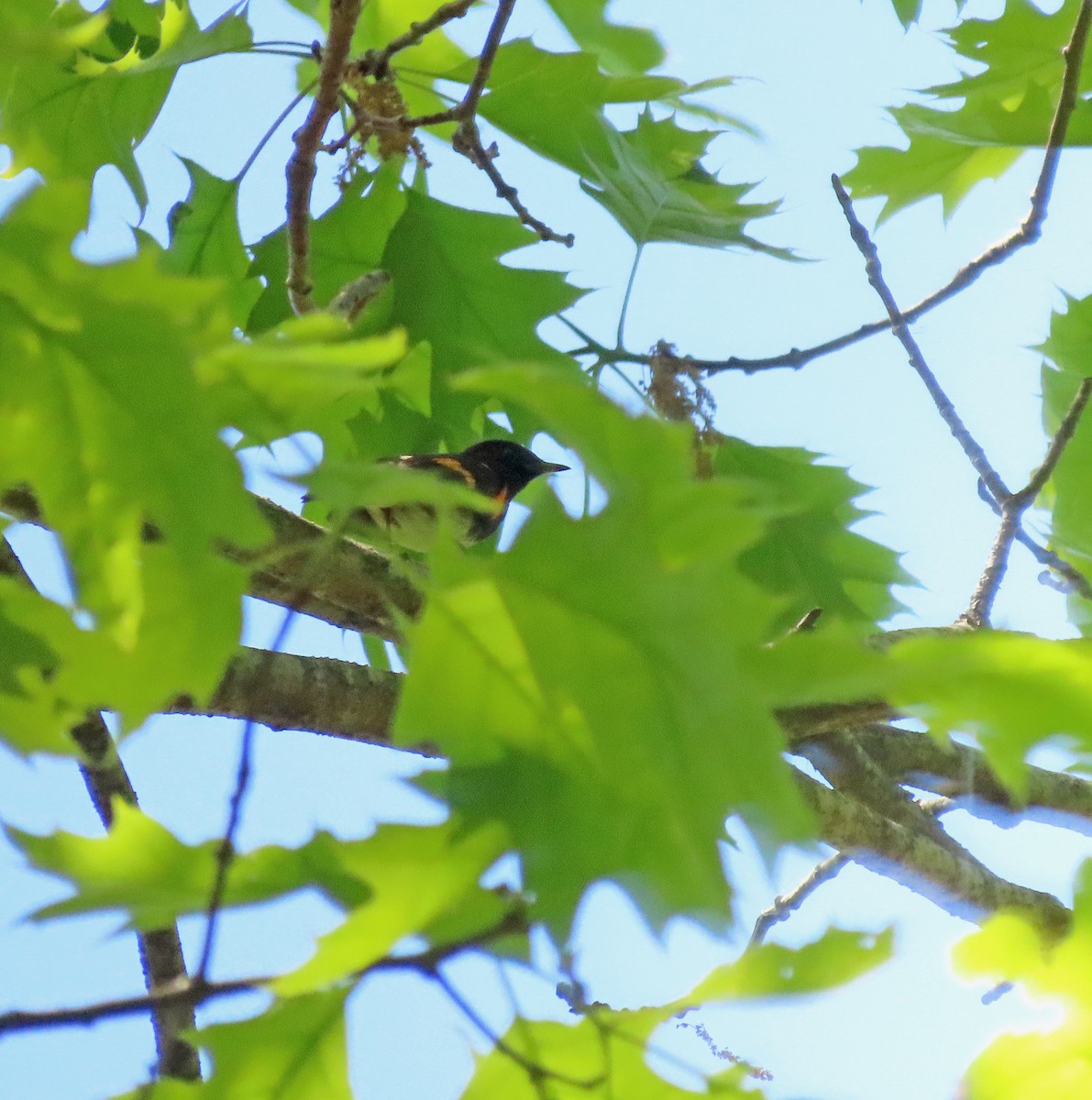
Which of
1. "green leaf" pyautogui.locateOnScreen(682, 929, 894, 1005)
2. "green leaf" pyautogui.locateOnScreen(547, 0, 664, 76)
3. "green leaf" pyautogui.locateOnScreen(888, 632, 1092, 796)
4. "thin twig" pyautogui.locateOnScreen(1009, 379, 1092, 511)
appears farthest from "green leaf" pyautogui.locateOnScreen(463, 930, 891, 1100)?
"green leaf" pyautogui.locateOnScreen(547, 0, 664, 76)

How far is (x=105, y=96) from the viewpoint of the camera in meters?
2.68

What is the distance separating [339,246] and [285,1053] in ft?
6.83

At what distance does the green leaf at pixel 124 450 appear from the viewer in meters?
0.89

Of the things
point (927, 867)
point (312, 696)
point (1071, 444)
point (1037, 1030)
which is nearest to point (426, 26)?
point (312, 696)

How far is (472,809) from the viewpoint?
0.98 metres

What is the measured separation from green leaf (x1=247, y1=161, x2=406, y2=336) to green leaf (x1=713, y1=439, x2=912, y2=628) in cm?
91

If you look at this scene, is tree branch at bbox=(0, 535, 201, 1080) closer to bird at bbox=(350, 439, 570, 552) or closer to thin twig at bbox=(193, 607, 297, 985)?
bird at bbox=(350, 439, 570, 552)

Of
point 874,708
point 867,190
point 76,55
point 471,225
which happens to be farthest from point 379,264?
point 874,708

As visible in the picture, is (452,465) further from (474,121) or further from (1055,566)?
(1055,566)

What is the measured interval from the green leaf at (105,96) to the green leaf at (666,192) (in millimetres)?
785

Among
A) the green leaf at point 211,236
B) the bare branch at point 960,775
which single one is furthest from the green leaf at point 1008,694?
the green leaf at point 211,236

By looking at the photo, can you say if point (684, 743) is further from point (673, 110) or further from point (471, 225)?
point (673, 110)

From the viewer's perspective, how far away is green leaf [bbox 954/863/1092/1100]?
108 centimetres

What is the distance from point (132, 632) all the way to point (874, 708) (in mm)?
1091
